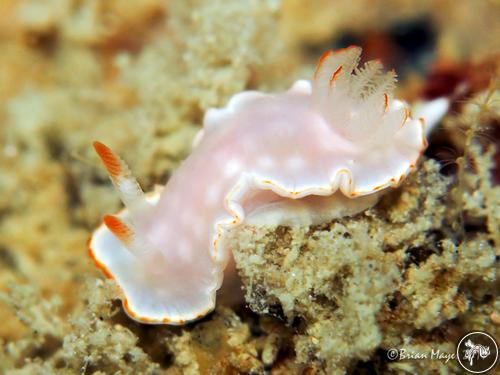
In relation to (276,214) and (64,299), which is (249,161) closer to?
(276,214)

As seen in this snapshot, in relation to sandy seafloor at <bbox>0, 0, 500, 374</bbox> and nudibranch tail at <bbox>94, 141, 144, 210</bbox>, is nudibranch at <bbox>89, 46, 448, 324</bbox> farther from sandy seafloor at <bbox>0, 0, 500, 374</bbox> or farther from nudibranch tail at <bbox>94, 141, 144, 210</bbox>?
sandy seafloor at <bbox>0, 0, 500, 374</bbox>

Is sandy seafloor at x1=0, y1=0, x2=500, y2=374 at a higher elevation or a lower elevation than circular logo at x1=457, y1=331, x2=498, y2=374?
higher

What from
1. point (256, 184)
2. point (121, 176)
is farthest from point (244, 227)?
point (121, 176)

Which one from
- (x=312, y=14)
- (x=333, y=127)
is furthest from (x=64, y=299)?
(x=312, y=14)

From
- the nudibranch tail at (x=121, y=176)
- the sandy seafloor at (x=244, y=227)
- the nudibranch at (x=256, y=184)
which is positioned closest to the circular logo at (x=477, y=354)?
the sandy seafloor at (x=244, y=227)

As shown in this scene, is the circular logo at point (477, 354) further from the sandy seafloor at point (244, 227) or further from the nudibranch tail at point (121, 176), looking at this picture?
the nudibranch tail at point (121, 176)

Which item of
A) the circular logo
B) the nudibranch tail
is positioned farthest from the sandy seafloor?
the nudibranch tail

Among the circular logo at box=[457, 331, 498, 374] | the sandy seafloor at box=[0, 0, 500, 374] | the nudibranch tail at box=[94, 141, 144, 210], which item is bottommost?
the circular logo at box=[457, 331, 498, 374]
